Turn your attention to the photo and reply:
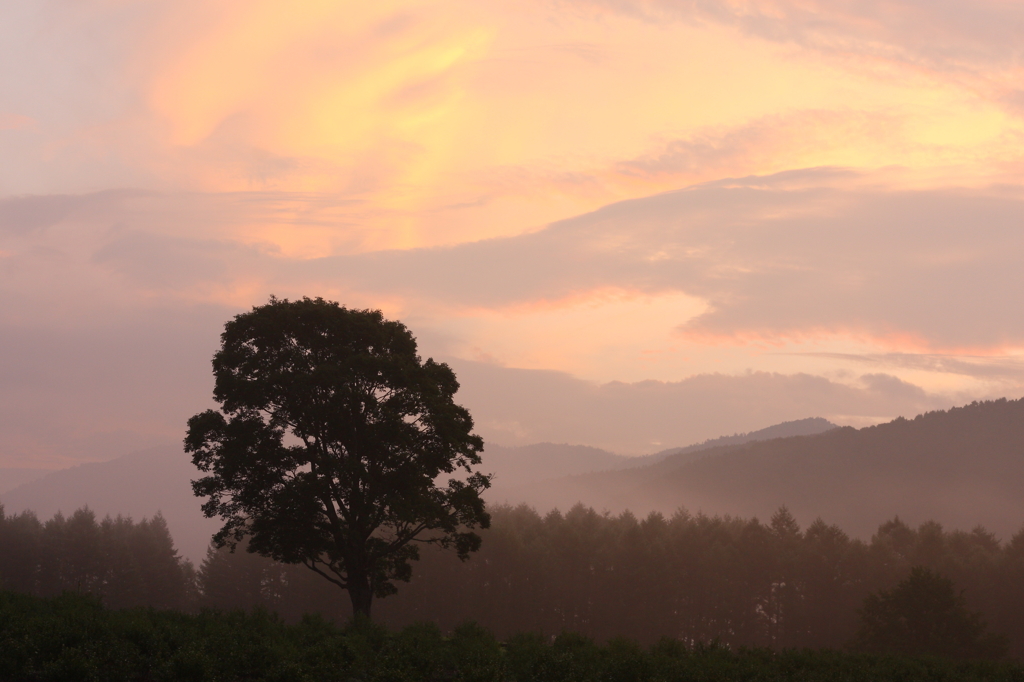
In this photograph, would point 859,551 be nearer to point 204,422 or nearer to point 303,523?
point 303,523

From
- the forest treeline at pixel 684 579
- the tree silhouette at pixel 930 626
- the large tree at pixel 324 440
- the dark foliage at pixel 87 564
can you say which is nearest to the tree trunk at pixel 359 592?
the large tree at pixel 324 440

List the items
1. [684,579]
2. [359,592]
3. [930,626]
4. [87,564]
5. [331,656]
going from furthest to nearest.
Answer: [87,564] → [684,579] → [930,626] → [359,592] → [331,656]

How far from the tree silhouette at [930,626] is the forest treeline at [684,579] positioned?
23.1 metres

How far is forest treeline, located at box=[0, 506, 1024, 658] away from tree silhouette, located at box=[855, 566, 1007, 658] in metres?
23.1

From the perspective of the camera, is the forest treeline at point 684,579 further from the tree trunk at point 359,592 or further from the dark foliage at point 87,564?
the tree trunk at point 359,592

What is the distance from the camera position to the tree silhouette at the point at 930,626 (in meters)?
44.6

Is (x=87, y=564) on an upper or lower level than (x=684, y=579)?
upper

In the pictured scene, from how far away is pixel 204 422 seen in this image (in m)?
37.8

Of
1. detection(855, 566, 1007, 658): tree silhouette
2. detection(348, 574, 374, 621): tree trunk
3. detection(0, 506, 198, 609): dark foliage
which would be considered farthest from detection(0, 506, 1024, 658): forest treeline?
detection(348, 574, 374, 621): tree trunk

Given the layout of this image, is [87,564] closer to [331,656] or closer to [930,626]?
[331,656]

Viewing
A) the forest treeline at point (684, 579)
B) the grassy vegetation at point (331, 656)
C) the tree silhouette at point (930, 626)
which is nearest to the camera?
the grassy vegetation at point (331, 656)

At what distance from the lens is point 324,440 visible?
1473 inches

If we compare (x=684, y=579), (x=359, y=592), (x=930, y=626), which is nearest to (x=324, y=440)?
(x=359, y=592)

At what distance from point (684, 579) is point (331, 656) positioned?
6292 cm
